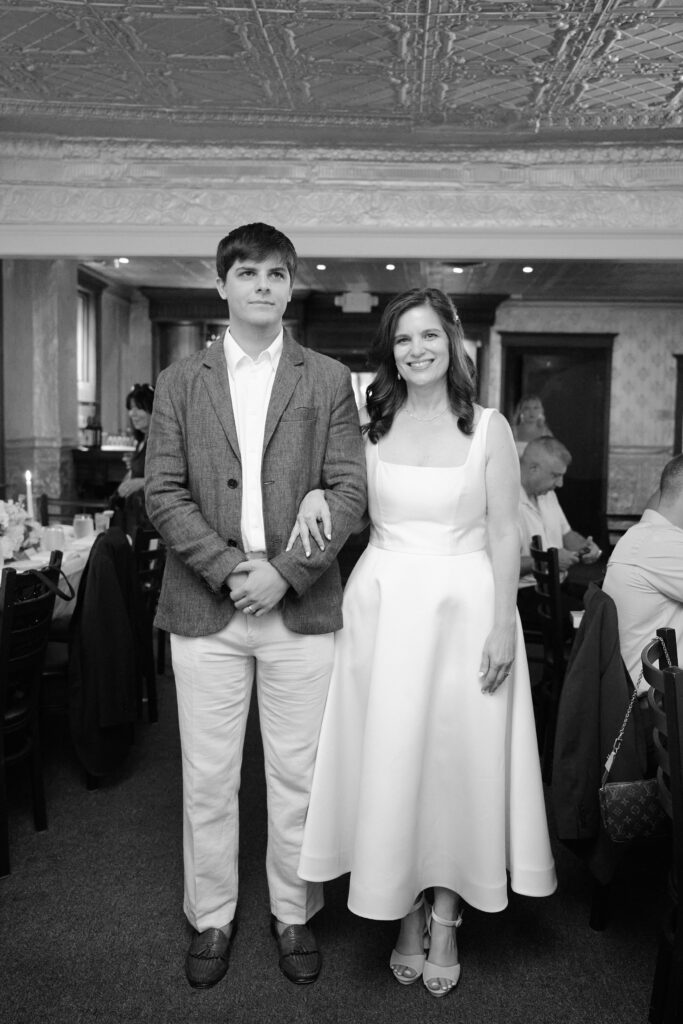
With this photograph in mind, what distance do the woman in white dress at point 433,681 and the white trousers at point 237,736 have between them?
0.20ft

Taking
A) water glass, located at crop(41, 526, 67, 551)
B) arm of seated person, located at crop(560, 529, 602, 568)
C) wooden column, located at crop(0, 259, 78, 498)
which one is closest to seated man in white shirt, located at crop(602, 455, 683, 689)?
arm of seated person, located at crop(560, 529, 602, 568)

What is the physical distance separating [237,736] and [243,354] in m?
0.96

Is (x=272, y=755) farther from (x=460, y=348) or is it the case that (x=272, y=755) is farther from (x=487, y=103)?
(x=487, y=103)

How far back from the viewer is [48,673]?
134 inches

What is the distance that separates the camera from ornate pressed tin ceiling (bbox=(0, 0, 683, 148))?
13.5ft

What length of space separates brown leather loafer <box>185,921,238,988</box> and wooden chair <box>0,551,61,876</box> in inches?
32.7

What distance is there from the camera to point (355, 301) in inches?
452

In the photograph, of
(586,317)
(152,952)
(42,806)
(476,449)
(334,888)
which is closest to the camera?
(476,449)

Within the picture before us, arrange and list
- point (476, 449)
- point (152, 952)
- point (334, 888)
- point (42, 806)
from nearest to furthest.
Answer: point (476, 449) → point (152, 952) → point (334, 888) → point (42, 806)

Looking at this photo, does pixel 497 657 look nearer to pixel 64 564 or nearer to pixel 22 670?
pixel 22 670

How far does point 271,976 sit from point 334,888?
522 mm

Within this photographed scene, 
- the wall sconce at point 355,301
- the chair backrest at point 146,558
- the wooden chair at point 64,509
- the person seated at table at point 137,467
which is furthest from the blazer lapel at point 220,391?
the wall sconce at point 355,301

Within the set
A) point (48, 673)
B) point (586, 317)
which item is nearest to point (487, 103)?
point (48, 673)

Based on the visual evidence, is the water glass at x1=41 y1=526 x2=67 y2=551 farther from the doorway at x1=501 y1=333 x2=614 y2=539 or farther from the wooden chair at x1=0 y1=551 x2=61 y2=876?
the doorway at x1=501 y1=333 x2=614 y2=539
